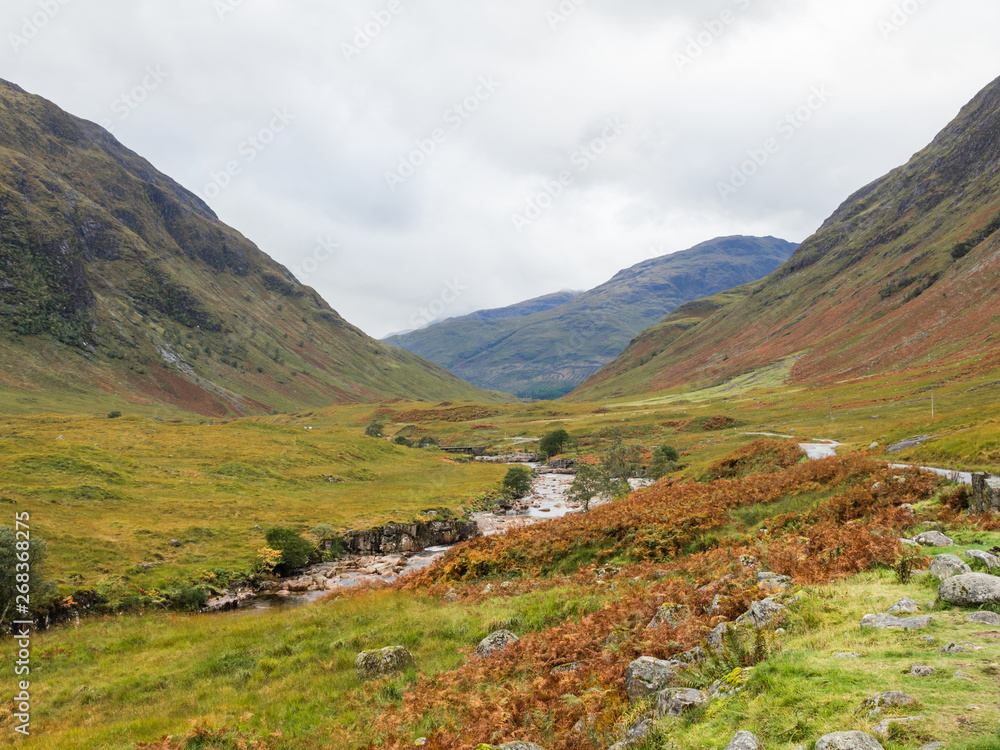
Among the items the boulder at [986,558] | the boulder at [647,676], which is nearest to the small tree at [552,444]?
the boulder at [986,558]

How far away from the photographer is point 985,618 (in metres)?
7.86

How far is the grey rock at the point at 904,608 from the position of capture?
8.71m

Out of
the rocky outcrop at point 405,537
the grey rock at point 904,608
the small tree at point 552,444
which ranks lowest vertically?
the rocky outcrop at point 405,537

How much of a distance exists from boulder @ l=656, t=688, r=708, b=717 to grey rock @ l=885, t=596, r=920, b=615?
4.27 meters

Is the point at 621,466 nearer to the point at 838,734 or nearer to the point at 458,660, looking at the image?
the point at 458,660

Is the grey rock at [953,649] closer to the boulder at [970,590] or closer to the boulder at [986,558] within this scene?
the boulder at [970,590]

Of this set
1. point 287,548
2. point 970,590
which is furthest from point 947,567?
point 287,548

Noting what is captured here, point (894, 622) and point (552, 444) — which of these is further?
point (552, 444)

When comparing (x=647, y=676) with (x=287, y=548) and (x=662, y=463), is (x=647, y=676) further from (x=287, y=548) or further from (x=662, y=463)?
(x=662, y=463)

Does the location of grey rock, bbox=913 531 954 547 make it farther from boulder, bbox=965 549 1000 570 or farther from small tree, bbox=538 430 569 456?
small tree, bbox=538 430 569 456

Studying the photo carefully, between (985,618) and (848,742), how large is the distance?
5070 mm

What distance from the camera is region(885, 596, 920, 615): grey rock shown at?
8.71 meters

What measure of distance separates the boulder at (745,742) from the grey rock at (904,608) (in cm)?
502

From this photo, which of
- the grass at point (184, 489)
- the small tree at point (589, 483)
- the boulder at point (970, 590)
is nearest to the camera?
the boulder at point (970, 590)
